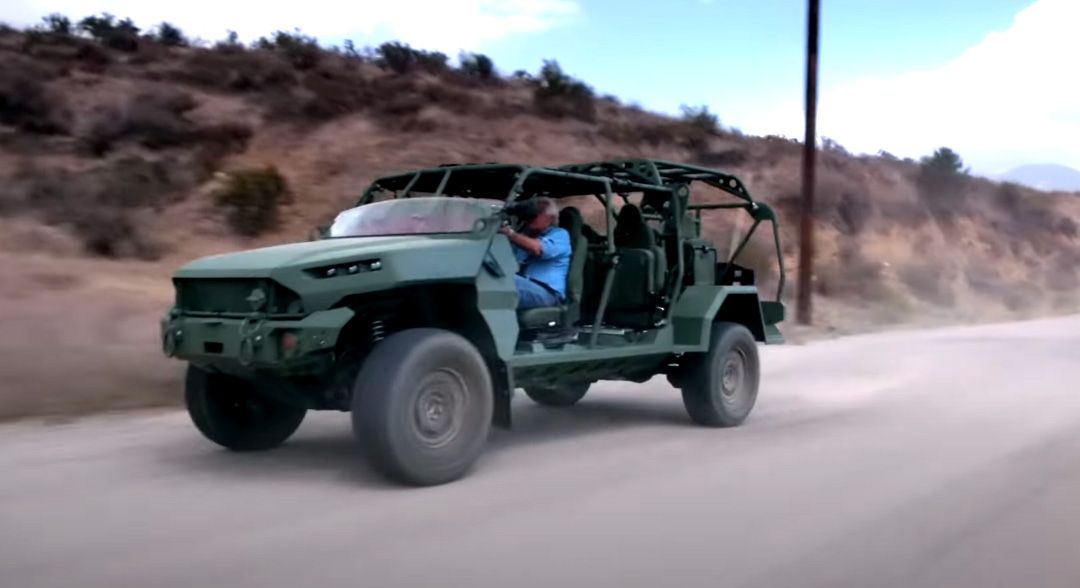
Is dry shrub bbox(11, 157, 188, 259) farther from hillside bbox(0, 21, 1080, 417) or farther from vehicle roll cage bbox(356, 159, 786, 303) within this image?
vehicle roll cage bbox(356, 159, 786, 303)

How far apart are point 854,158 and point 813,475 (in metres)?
37.6

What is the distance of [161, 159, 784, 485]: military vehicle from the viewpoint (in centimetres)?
629

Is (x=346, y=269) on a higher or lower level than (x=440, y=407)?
higher

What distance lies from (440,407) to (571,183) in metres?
2.62

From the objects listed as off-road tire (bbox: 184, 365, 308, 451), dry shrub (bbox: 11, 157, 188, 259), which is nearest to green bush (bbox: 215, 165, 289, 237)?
dry shrub (bbox: 11, 157, 188, 259)

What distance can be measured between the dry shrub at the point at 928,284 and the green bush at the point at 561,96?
11024 mm

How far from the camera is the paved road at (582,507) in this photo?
4.93 m

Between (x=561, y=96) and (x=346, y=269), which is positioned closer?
(x=346, y=269)

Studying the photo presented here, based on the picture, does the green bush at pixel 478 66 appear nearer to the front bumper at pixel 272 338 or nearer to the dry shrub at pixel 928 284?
the dry shrub at pixel 928 284

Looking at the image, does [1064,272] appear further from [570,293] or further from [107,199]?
[570,293]

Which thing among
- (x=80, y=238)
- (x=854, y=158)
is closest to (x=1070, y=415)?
(x=80, y=238)

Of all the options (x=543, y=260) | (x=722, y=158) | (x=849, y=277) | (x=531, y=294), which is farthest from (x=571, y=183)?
(x=722, y=158)

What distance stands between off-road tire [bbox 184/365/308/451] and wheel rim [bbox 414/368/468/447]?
4.21 ft

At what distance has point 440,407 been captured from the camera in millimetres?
6555
